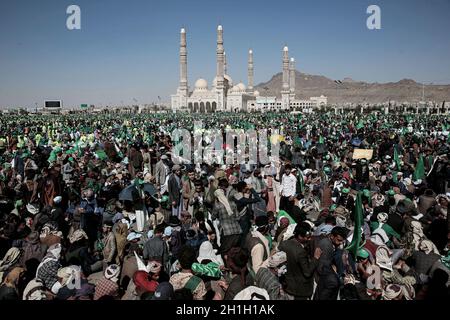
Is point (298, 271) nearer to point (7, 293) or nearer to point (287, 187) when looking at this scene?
point (7, 293)

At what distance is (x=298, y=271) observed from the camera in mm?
3693

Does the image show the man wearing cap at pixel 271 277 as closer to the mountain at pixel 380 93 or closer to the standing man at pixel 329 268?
the standing man at pixel 329 268

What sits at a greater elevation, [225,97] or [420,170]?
[225,97]

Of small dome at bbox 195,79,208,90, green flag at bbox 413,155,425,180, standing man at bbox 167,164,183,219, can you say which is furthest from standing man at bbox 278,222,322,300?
small dome at bbox 195,79,208,90

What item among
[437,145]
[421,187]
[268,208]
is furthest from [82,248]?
[437,145]

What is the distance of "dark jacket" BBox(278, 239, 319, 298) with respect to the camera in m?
3.66

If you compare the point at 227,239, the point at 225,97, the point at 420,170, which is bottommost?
the point at 227,239

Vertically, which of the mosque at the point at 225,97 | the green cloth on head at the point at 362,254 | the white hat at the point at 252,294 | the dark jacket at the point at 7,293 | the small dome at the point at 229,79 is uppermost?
the small dome at the point at 229,79

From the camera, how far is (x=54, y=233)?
184 inches

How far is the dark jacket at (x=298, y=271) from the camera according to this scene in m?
Result: 3.66

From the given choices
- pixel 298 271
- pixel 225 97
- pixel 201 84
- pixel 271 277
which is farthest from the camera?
pixel 201 84

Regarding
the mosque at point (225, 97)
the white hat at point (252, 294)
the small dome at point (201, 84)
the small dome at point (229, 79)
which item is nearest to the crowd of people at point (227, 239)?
the white hat at point (252, 294)

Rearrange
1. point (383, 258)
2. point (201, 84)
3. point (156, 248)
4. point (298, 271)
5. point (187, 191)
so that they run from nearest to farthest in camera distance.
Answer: point (298, 271) < point (383, 258) < point (156, 248) < point (187, 191) < point (201, 84)

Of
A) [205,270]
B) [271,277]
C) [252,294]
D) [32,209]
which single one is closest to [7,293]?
[205,270]
